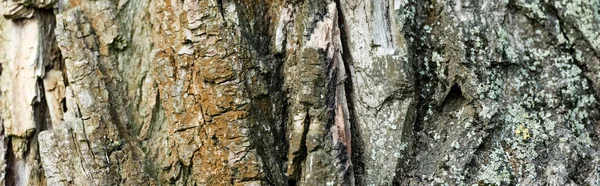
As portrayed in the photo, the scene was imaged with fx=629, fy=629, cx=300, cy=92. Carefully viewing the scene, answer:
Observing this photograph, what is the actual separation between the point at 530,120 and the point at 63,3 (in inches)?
98.3

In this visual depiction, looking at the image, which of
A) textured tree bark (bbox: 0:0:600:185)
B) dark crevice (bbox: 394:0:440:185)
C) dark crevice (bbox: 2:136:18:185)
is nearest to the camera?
textured tree bark (bbox: 0:0:600:185)

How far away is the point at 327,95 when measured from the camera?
2.95m

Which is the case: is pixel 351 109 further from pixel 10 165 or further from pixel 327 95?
pixel 10 165

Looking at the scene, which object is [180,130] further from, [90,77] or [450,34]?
[450,34]

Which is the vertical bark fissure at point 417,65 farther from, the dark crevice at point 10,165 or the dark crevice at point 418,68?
the dark crevice at point 10,165

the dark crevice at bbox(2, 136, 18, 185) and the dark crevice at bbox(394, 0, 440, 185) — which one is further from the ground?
the dark crevice at bbox(394, 0, 440, 185)

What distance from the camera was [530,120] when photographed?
10.3 feet

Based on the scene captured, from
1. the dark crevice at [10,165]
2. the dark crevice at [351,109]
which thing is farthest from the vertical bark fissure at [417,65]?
the dark crevice at [10,165]

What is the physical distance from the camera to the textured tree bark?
9.80ft

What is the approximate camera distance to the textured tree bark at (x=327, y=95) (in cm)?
299

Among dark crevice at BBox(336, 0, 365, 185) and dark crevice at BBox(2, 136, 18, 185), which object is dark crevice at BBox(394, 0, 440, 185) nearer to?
dark crevice at BBox(336, 0, 365, 185)

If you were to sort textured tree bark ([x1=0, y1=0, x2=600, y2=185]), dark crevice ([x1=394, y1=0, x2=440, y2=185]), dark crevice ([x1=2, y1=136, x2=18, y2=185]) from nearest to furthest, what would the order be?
1. textured tree bark ([x1=0, y1=0, x2=600, y2=185])
2. dark crevice ([x1=394, y1=0, x2=440, y2=185])
3. dark crevice ([x1=2, y1=136, x2=18, y2=185])

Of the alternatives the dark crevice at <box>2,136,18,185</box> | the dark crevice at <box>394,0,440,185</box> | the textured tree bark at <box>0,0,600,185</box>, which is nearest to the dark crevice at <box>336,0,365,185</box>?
the textured tree bark at <box>0,0,600,185</box>

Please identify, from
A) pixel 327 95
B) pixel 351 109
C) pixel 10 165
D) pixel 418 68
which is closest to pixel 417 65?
pixel 418 68
